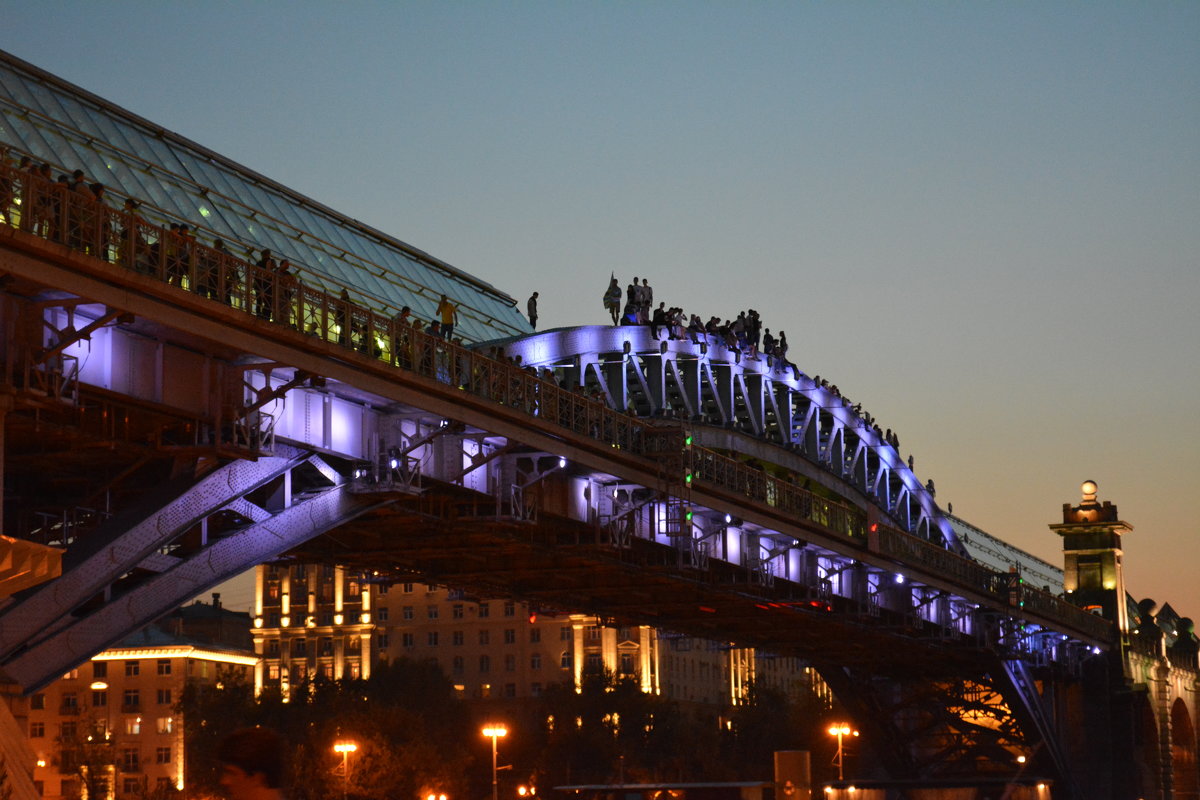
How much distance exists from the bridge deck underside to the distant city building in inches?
3157

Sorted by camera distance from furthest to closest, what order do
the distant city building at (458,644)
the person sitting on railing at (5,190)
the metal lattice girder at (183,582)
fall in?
the distant city building at (458,644) → the metal lattice girder at (183,582) → the person sitting on railing at (5,190)

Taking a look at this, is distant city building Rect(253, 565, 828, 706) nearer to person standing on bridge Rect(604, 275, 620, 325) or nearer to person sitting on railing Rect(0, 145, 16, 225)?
person standing on bridge Rect(604, 275, 620, 325)

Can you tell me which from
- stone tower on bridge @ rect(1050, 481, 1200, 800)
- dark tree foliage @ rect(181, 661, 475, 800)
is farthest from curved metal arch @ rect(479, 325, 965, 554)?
dark tree foliage @ rect(181, 661, 475, 800)

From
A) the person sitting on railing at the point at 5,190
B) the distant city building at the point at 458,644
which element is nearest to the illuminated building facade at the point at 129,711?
the distant city building at the point at 458,644

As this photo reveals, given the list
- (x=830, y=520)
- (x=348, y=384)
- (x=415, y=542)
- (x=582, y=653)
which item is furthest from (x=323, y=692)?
(x=348, y=384)

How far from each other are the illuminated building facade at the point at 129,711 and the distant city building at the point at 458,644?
30.2 feet

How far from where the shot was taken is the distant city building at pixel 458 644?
6314 inches

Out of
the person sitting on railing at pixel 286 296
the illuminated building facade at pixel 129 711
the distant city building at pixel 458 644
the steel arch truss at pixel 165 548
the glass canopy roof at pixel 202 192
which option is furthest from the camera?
the distant city building at pixel 458 644

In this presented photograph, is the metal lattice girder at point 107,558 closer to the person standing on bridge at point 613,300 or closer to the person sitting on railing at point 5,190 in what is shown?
the person sitting on railing at point 5,190

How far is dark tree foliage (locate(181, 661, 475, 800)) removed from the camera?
105 m

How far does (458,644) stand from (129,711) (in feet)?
98.3

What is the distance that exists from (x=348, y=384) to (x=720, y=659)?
151 m

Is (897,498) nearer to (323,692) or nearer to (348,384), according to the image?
(348,384)

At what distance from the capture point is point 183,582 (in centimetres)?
2903
